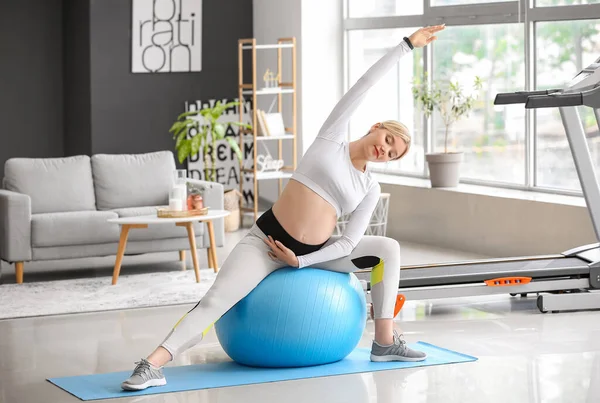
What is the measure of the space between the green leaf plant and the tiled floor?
2807 millimetres

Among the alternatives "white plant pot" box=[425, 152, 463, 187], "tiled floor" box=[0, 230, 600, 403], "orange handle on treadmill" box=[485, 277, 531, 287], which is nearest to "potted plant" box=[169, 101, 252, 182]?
"white plant pot" box=[425, 152, 463, 187]

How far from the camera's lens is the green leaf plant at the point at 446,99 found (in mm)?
9125

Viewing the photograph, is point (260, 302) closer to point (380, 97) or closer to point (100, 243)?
point (100, 243)

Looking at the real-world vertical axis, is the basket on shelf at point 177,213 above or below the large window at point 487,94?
below

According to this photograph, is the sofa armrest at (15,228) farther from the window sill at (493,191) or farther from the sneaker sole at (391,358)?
the window sill at (493,191)

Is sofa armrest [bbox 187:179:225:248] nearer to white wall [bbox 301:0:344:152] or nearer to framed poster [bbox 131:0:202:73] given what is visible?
white wall [bbox 301:0:344:152]

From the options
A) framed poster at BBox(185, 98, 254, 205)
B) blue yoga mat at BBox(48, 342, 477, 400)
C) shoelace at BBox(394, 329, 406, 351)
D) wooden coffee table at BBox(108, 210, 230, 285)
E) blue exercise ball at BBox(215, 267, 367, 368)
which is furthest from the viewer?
framed poster at BBox(185, 98, 254, 205)

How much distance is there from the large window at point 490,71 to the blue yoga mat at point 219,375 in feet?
12.8

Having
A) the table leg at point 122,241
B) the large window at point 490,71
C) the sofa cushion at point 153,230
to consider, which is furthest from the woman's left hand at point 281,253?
the large window at point 490,71

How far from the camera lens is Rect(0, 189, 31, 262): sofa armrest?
7297 mm

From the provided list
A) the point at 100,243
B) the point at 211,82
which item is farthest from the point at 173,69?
the point at 100,243

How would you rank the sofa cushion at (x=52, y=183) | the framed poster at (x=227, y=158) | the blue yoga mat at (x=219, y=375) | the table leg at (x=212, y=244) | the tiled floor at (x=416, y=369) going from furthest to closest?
1. the framed poster at (x=227, y=158)
2. the sofa cushion at (x=52, y=183)
3. the table leg at (x=212, y=244)
4. the blue yoga mat at (x=219, y=375)
5. the tiled floor at (x=416, y=369)

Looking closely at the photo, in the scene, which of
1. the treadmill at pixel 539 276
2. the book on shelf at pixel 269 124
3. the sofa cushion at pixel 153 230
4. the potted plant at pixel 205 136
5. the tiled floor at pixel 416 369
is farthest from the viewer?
the book on shelf at pixel 269 124

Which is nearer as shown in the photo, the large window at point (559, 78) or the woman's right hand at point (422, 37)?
the woman's right hand at point (422, 37)
